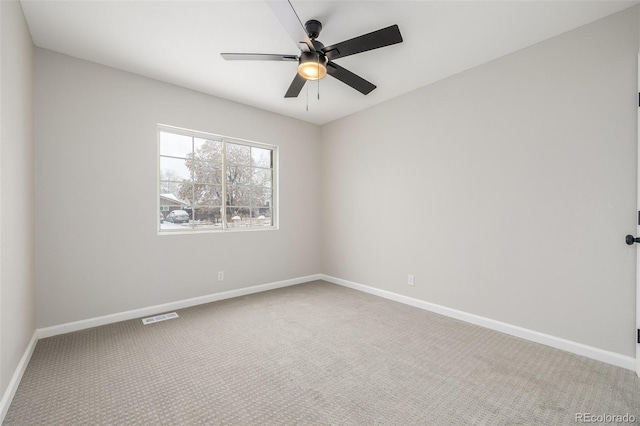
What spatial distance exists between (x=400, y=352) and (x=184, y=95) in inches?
145

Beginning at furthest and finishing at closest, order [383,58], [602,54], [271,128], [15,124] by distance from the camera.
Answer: [271,128]
[383,58]
[602,54]
[15,124]

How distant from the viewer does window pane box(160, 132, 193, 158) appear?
3.40 meters

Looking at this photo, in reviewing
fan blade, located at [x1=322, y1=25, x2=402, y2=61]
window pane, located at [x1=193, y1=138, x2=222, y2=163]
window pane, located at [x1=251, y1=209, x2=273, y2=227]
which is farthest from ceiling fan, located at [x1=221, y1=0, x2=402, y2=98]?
window pane, located at [x1=251, y1=209, x2=273, y2=227]

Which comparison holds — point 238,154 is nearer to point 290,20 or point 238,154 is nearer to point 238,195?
point 238,195

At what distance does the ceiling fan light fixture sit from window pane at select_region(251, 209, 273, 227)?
2.36 m

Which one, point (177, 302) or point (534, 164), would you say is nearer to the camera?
point (534, 164)

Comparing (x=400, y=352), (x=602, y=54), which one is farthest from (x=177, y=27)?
(x=602, y=54)

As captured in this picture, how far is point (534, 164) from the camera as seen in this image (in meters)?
2.58

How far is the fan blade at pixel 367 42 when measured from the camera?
190 cm

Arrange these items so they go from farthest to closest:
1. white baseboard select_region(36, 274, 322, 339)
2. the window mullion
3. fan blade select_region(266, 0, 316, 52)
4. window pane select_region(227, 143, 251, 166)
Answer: window pane select_region(227, 143, 251, 166)
the window mullion
white baseboard select_region(36, 274, 322, 339)
fan blade select_region(266, 0, 316, 52)

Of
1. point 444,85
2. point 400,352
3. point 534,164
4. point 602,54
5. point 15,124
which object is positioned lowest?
point 400,352

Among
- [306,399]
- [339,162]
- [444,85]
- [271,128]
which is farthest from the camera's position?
[339,162]

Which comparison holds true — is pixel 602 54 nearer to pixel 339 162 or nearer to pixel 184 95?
pixel 339 162

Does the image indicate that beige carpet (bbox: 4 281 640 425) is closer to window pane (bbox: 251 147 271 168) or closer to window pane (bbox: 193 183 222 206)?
window pane (bbox: 193 183 222 206)
